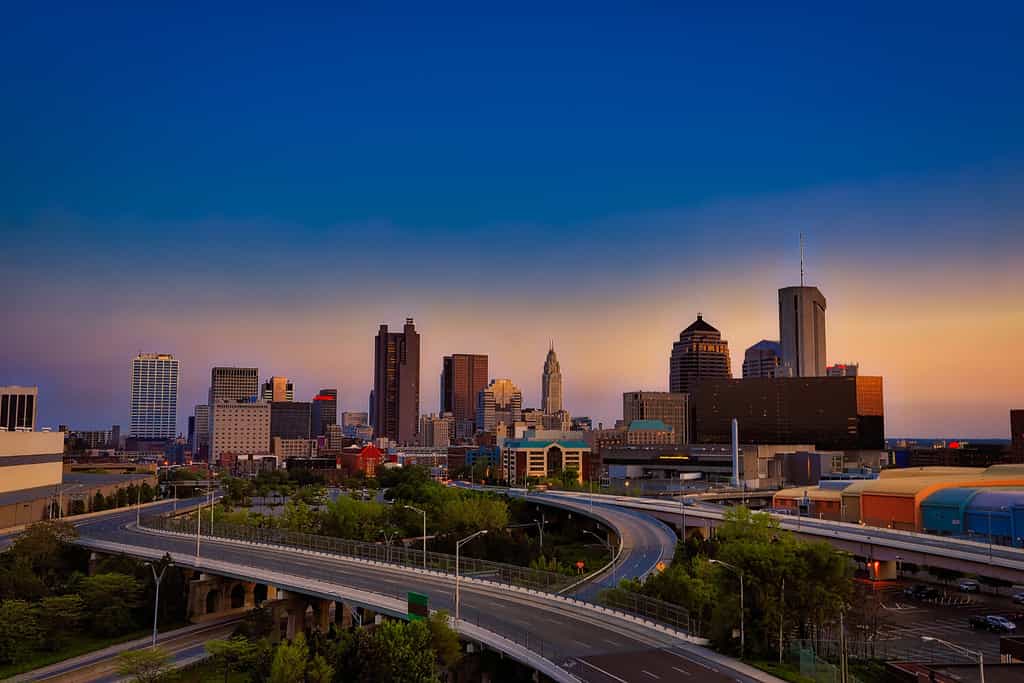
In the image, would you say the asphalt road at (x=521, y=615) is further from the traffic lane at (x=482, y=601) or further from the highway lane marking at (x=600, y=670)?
the highway lane marking at (x=600, y=670)

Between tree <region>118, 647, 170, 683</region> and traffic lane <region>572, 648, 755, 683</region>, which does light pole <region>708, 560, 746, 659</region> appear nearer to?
traffic lane <region>572, 648, 755, 683</region>

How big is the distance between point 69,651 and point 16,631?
18.9 ft

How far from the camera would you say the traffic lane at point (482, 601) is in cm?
5322

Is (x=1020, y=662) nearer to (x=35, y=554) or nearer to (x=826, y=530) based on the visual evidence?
(x=826, y=530)

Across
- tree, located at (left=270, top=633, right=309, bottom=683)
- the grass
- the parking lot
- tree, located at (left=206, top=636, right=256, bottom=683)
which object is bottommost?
the grass

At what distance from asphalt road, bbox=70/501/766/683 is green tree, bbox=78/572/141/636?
5926mm

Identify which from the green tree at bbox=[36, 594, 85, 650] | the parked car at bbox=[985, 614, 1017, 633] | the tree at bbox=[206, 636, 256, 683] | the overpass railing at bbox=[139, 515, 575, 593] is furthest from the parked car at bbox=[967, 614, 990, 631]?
the green tree at bbox=[36, 594, 85, 650]

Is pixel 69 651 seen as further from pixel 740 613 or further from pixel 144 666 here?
pixel 740 613

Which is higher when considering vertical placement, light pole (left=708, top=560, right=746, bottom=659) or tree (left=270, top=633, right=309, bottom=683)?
light pole (left=708, top=560, right=746, bottom=659)

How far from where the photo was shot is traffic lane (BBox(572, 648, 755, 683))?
144 feet

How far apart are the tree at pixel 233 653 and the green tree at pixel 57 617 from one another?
60.6 ft

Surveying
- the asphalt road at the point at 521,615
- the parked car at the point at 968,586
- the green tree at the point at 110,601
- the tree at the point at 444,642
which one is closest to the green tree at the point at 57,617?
the green tree at the point at 110,601

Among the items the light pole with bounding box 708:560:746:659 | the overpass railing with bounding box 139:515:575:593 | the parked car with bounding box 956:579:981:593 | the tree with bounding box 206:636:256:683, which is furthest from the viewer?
the parked car with bounding box 956:579:981:593

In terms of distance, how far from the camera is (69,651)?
249 feet
